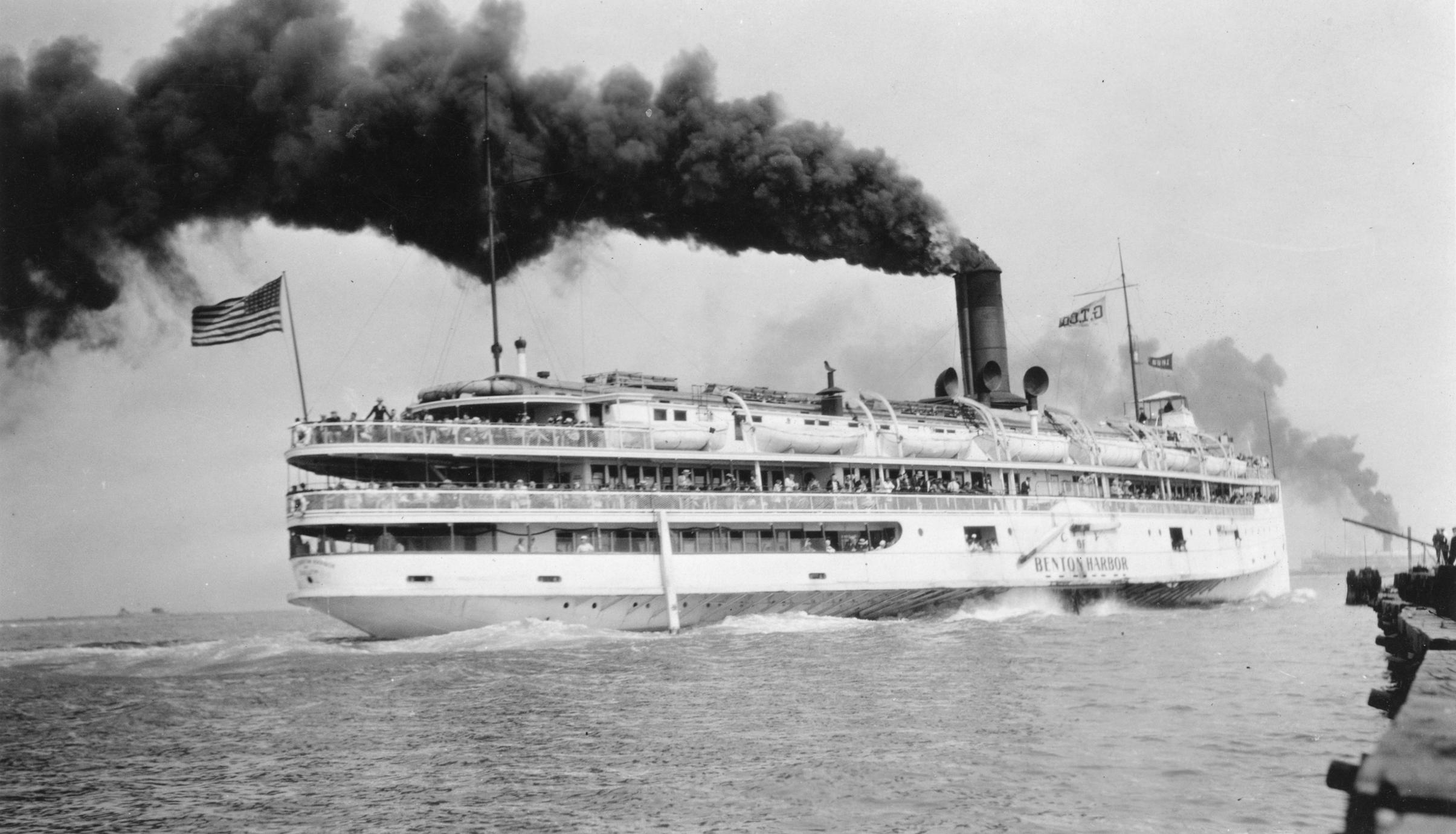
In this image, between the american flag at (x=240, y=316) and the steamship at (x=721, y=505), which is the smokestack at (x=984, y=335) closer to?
the steamship at (x=721, y=505)

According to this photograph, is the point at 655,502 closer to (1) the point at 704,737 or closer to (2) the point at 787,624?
(2) the point at 787,624

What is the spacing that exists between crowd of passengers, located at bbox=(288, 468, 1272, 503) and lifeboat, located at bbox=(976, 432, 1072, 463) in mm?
1027

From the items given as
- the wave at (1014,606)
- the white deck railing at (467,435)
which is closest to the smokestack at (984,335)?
the wave at (1014,606)

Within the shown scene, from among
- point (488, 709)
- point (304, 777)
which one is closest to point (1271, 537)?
point (488, 709)

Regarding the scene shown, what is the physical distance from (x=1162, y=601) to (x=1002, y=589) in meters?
10.6

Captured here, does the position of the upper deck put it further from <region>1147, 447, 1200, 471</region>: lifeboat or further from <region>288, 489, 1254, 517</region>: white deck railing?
<region>288, 489, 1254, 517</region>: white deck railing

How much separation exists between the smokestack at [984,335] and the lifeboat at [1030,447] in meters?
4.07

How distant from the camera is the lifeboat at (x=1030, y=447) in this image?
147 ft

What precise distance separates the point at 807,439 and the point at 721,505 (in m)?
4.50

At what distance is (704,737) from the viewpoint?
1669 centimetres

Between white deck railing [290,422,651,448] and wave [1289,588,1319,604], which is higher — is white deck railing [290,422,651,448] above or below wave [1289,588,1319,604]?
above

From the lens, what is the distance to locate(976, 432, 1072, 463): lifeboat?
4475 cm

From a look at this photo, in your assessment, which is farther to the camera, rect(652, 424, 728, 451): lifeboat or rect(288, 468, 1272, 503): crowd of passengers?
rect(652, 424, 728, 451): lifeboat

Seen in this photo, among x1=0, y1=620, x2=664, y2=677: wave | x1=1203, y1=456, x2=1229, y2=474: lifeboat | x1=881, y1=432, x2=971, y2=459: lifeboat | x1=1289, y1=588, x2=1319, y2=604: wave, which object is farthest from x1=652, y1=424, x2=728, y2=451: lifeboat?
x1=1289, y1=588, x2=1319, y2=604: wave
